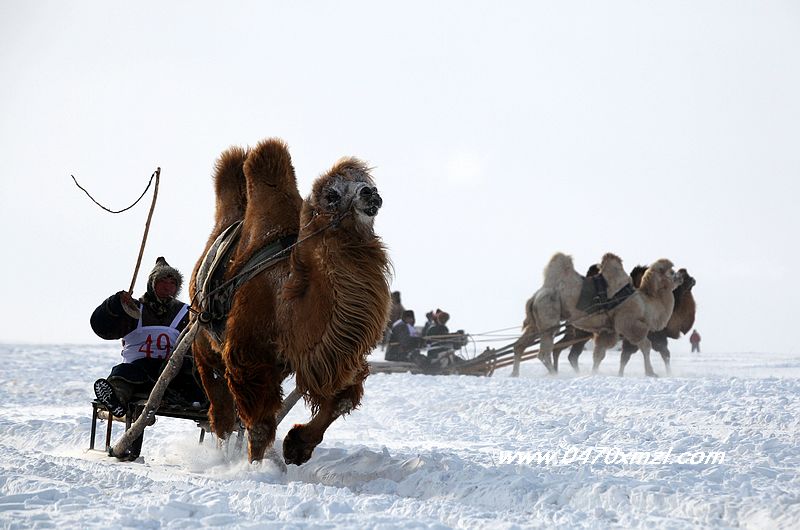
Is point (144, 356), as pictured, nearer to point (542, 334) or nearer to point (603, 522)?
point (603, 522)

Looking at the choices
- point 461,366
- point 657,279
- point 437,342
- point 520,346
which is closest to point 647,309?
point 657,279

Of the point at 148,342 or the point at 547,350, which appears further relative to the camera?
the point at 547,350

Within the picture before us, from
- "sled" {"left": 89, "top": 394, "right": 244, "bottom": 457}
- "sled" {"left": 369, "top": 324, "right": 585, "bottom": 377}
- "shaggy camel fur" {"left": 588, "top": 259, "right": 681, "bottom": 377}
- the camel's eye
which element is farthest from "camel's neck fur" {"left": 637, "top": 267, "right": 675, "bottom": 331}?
the camel's eye

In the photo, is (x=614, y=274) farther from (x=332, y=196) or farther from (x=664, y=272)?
(x=332, y=196)

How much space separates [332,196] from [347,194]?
3.9 inches

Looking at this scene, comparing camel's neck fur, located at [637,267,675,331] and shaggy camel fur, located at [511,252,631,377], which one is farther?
shaggy camel fur, located at [511,252,631,377]

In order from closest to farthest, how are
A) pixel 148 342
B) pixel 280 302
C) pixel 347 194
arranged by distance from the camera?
pixel 347 194 → pixel 280 302 → pixel 148 342

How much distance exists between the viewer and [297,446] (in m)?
6.45

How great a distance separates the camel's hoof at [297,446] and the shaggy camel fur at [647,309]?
610 inches

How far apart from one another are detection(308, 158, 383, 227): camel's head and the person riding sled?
2.08 meters

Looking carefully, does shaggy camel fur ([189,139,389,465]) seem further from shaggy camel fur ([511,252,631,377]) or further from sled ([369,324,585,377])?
shaggy camel fur ([511,252,631,377])

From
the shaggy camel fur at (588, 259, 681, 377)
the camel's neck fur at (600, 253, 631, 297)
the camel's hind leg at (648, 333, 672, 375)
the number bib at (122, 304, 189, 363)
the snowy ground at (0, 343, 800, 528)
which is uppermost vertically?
the camel's neck fur at (600, 253, 631, 297)

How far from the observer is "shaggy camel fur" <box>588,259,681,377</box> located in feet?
69.3

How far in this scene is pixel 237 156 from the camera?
845 centimetres
